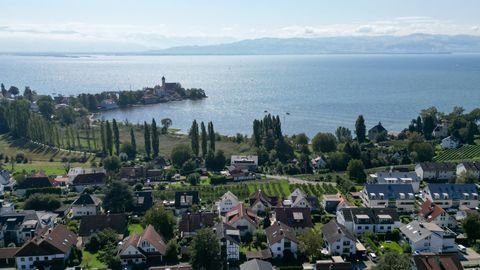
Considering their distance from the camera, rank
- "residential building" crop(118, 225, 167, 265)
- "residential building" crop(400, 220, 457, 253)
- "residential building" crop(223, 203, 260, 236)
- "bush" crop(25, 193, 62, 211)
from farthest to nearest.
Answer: "bush" crop(25, 193, 62, 211)
"residential building" crop(223, 203, 260, 236)
"residential building" crop(400, 220, 457, 253)
"residential building" crop(118, 225, 167, 265)

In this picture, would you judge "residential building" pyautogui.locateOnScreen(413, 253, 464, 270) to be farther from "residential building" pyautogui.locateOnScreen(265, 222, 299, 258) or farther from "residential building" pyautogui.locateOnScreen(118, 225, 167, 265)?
"residential building" pyautogui.locateOnScreen(118, 225, 167, 265)

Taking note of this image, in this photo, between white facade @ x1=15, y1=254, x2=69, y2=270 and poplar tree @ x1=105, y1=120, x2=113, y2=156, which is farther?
poplar tree @ x1=105, y1=120, x2=113, y2=156

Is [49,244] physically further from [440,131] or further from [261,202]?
[440,131]

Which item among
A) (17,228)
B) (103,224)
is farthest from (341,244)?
(17,228)

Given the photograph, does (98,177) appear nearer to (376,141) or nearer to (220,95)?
(376,141)

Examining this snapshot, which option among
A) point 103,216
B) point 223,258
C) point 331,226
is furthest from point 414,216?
point 103,216

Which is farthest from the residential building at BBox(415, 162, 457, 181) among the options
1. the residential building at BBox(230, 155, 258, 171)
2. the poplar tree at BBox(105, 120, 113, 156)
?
the poplar tree at BBox(105, 120, 113, 156)

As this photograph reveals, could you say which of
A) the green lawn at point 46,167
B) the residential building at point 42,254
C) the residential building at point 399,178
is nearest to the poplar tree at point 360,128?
the residential building at point 399,178
